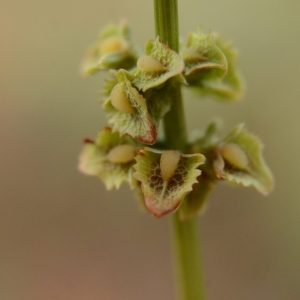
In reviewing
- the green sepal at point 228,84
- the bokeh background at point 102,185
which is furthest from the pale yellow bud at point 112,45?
the bokeh background at point 102,185

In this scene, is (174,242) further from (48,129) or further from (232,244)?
(48,129)

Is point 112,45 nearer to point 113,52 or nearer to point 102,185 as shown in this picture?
point 113,52

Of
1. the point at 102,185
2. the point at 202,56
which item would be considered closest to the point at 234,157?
the point at 202,56

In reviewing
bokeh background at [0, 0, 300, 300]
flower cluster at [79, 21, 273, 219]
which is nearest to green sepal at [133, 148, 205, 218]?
flower cluster at [79, 21, 273, 219]

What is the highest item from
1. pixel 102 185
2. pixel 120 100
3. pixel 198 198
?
pixel 120 100

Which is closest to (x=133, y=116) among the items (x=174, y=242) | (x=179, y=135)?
(x=179, y=135)

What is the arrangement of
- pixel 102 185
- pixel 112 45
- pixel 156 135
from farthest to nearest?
1. pixel 102 185
2. pixel 112 45
3. pixel 156 135

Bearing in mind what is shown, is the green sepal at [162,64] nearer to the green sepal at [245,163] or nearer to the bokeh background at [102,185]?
the green sepal at [245,163]
